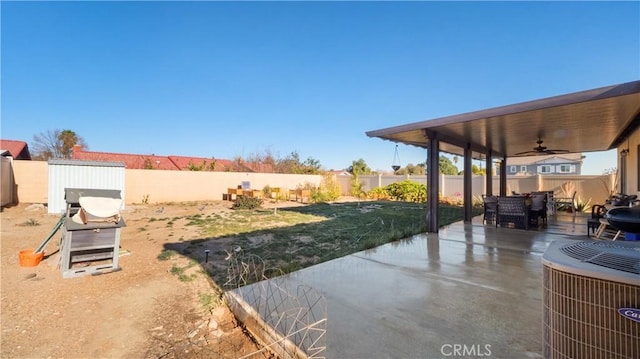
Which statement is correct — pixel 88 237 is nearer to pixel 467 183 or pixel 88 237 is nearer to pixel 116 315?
pixel 116 315

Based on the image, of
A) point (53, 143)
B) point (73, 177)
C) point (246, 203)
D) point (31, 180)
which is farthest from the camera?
point (53, 143)

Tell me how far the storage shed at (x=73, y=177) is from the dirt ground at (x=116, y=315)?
4.75 meters

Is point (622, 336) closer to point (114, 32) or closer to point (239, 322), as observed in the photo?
point (239, 322)

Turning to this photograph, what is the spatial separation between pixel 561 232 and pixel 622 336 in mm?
6583

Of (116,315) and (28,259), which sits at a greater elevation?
(28,259)

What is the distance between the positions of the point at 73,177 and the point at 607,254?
37.3ft

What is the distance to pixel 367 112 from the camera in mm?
14133

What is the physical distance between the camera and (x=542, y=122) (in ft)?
17.6

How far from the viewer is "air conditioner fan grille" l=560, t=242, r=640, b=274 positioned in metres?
1.04

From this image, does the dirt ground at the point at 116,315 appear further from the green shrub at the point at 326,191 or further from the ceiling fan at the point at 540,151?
the green shrub at the point at 326,191

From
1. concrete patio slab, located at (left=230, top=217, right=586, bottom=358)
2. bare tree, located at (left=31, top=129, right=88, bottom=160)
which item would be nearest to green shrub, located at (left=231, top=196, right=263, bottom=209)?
concrete patio slab, located at (left=230, top=217, right=586, bottom=358)

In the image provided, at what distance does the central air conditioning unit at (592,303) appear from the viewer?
3.16ft

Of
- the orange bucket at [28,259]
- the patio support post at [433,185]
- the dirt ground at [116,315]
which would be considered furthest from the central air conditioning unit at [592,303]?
the orange bucket at [28,259]

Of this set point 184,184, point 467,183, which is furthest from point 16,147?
point 467,183
